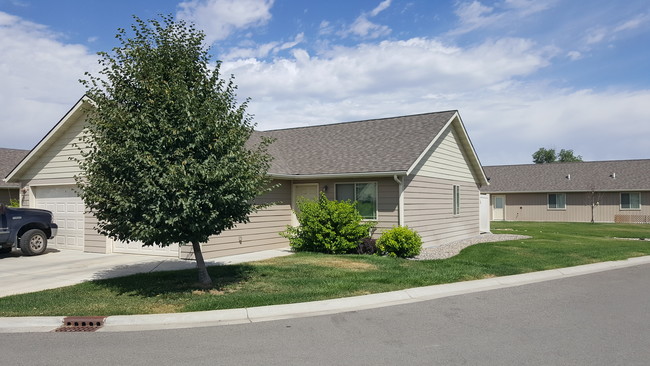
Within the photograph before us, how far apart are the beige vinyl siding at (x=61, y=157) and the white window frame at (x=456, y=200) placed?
1466 cm

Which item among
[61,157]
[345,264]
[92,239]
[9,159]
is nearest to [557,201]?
[345,264]

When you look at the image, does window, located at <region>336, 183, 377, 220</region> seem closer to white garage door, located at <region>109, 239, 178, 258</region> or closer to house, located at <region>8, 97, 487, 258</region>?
→ house, located at <region>8, 97, 487, 258</region>

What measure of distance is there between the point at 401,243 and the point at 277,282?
5877 millimetres

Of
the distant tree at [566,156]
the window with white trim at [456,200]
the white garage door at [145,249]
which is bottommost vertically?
the white garage door at [145,249]

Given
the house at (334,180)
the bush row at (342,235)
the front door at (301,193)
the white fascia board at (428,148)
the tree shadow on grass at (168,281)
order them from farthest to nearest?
the front door at (301,193)
the house at (334,180)
the white fascia board at (428,148)
the bush row at (342,235)
the tree shadow on grass at (168,281)

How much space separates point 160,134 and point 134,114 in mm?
712

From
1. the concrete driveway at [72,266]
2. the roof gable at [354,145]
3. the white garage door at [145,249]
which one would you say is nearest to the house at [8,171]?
the roof gable at [354,145]

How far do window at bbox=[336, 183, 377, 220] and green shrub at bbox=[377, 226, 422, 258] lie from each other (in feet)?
5.52

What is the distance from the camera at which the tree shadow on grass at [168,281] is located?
9.97 m

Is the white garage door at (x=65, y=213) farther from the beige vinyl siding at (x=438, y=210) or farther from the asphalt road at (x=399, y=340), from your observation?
the beige vinyl siding at (x=438, y=210)

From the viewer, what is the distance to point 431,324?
7.53 meters

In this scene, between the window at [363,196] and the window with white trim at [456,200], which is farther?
the window with white trim at [456,200]

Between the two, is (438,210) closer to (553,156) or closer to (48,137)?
(48,137)

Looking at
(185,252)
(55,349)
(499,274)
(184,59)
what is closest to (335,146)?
(185,252)
